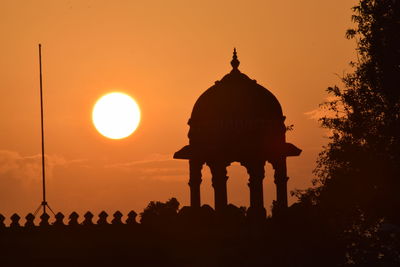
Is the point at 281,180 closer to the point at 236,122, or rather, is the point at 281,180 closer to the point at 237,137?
the point at 237,137

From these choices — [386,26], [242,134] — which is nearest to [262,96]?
[242,134]

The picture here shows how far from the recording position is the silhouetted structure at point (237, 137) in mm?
56281

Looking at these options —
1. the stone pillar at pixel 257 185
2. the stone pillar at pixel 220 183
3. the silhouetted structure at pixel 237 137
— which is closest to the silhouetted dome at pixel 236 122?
the silhouetted structure at pixel 237 137

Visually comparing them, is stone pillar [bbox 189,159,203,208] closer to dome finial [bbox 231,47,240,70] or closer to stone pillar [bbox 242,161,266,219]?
stone pillar [bbox 242,161,266,219]

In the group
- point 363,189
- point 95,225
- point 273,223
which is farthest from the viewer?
point 273,223

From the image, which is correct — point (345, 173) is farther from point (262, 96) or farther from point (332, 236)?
point (262, 96)

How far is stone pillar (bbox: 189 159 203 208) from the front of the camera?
57906mm

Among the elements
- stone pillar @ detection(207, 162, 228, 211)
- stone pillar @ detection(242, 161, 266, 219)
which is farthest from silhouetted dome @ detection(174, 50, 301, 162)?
stone pillar @ detection(242, 161, 266, 219)

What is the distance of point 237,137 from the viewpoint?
56.4 m

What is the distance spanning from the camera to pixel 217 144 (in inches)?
2224

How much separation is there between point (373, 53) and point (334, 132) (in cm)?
355

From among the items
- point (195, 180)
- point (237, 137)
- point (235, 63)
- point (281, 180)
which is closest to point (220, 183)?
point (195, 180)

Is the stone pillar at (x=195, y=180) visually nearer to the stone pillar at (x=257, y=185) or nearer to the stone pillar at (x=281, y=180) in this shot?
the stone pillar at (x=257, y=185)

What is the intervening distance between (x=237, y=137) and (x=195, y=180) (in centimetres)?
335
